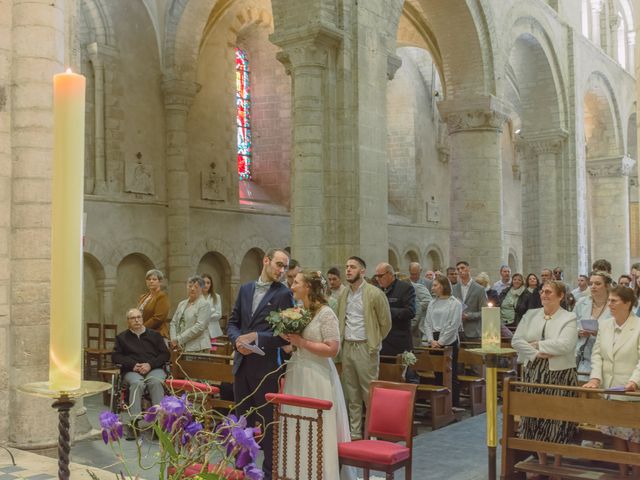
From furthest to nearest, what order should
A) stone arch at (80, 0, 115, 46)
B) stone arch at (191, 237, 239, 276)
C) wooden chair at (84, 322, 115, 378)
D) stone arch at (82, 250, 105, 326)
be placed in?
stone arch at (191, 237, 239, 276) < stone arch at (80, 0, 115, 46) < stone arch at (82, 250, 105, 326) < wooden chair at (84, 322, 115, 378)

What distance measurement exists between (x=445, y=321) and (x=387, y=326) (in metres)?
1.54

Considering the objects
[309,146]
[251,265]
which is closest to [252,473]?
[309,146]

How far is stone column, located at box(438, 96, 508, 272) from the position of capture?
14789mm

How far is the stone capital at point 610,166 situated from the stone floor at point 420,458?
20.7 meters

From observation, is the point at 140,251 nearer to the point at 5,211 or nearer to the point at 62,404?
the point at 5,211

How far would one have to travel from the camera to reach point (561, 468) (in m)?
4.82

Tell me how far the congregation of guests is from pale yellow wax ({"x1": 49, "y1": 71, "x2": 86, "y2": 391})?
3035 mm

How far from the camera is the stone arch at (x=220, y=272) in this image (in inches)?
641

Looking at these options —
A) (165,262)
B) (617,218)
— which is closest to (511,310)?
(165,262)

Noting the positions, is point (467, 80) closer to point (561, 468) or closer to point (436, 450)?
point (436, 450)

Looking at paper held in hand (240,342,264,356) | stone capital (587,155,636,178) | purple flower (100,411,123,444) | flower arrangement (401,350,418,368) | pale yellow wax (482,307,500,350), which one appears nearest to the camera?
purple flower (100,411,123,444)

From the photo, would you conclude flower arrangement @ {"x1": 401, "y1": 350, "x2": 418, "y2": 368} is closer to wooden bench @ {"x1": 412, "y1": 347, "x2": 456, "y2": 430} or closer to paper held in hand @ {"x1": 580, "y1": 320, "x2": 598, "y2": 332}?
wooden bench @ {"x1": 412, "y1": 347, "x2": 456, "y2": 430}

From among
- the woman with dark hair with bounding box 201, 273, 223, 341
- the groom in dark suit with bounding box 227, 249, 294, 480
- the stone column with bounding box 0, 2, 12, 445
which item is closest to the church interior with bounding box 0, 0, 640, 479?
the stone column with bounding box 0, 2, 12, 445

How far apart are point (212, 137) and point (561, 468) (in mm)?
12833
